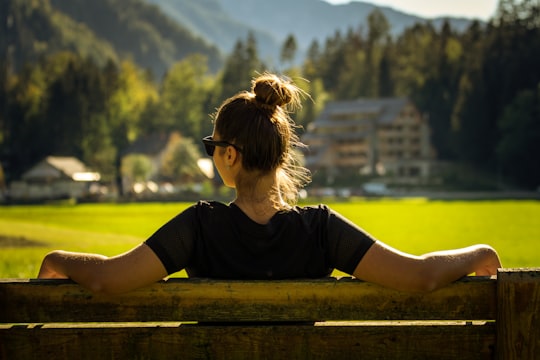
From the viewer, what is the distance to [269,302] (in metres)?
3.30

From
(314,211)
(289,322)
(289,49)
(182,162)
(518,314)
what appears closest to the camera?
(518,314)

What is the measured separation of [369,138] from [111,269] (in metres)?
126

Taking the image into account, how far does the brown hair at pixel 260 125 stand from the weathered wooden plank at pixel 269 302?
64 centimetres

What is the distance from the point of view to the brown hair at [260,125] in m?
3.67

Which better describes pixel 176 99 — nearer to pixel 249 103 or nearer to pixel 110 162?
pixel 110 162

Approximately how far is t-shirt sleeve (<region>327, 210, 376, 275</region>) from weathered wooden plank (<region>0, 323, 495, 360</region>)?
14.5 inches

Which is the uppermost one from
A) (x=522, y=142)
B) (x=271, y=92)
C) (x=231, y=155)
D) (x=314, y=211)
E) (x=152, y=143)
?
(x=152, y=143)

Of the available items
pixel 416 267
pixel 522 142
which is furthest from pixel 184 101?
pixel 416 267

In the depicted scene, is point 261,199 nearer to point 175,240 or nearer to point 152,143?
point 175,240

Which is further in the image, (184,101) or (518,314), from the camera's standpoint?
→ (184,101)

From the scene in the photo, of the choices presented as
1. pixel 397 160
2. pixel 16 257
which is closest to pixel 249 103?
pixel 16 257

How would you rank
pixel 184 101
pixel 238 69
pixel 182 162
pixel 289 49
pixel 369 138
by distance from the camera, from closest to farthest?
pixel 182 162, pixel 369 138, pixel 238 69, pixel 184 101, pixel 289 49

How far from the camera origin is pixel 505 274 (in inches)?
126

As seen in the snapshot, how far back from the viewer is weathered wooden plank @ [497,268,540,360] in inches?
126
